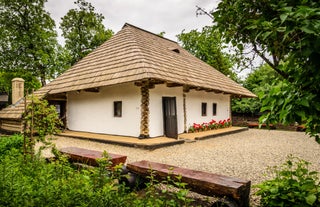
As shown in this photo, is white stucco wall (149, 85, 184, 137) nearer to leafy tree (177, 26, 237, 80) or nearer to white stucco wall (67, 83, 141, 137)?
white stucco wall (67, 83, 141, 137)

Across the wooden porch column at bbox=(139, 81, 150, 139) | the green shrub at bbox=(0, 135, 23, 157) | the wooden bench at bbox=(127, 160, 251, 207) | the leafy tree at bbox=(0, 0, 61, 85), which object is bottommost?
the wooden bench at bbox=(127, 160, 251, 207)

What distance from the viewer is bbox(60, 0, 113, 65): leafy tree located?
68.5ft

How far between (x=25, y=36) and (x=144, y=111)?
612 inches

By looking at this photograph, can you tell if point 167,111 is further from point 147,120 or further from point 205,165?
point 205,165

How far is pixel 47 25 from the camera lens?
19.1 metres

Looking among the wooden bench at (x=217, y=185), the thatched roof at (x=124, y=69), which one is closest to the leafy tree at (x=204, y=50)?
the thatched roof at (x=124, y=69)

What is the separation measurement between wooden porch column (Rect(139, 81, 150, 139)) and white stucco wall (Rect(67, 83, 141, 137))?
0.27 meters

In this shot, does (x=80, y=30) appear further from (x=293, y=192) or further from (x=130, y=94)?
(x=293, y=192)

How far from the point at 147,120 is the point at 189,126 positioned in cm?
336

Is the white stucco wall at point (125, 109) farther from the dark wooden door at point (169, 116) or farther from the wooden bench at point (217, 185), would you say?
the wooden bench at point (217, 185)

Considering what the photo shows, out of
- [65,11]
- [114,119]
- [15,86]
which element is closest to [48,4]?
[65,11]

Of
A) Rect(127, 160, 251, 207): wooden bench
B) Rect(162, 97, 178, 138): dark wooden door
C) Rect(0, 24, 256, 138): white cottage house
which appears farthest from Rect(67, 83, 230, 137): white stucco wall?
Rect(127, 160, 251, 207): wooden bench

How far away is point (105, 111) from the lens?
10.2 meters

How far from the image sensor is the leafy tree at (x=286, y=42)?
119 centimetres
